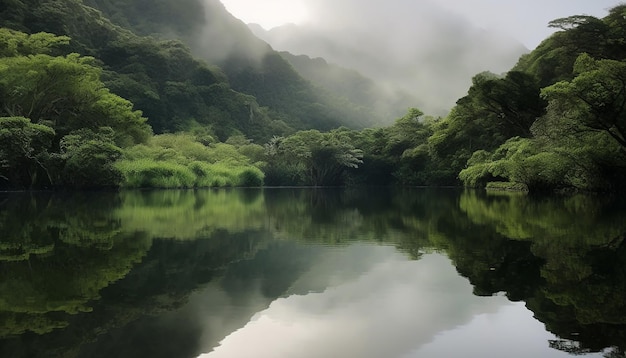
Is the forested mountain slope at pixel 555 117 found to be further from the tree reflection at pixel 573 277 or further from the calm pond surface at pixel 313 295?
the calm pond surface at pixel 313 295

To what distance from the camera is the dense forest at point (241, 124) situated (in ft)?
78.9

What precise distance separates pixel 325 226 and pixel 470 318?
289 inches

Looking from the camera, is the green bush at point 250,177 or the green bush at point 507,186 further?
the green bush at point 250,177

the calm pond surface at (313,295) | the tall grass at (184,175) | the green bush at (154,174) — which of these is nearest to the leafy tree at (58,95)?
the green bush at (154,174)

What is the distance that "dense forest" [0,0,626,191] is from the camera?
24.0 metres

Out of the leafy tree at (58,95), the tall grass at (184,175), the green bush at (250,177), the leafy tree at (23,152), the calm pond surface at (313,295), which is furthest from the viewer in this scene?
the green bush at (250,177)

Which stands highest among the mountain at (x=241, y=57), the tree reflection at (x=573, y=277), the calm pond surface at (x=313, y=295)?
the mountain at (x=241, y=57)

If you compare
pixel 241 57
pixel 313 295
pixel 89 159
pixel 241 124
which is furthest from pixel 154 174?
pixel 241 57

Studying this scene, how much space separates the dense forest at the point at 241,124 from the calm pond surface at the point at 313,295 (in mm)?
16250

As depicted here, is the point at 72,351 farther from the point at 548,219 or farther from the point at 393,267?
the point at 548,219

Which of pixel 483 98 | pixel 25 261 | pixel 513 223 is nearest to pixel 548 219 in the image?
pixel 513 223

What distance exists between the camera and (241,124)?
71.6 meters

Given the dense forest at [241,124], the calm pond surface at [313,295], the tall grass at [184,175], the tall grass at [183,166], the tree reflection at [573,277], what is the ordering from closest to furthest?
Answer: the calm pond surface at [313,295] < the tree reflection at [573,277] < the dense forest at [241,124] < the tall grass at [184,175] < the tall grass at [183,166]

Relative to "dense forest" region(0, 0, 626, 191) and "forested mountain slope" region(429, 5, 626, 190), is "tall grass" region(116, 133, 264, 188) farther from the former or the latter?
"forested mountain slope" region(429, 5, 626, 190)
